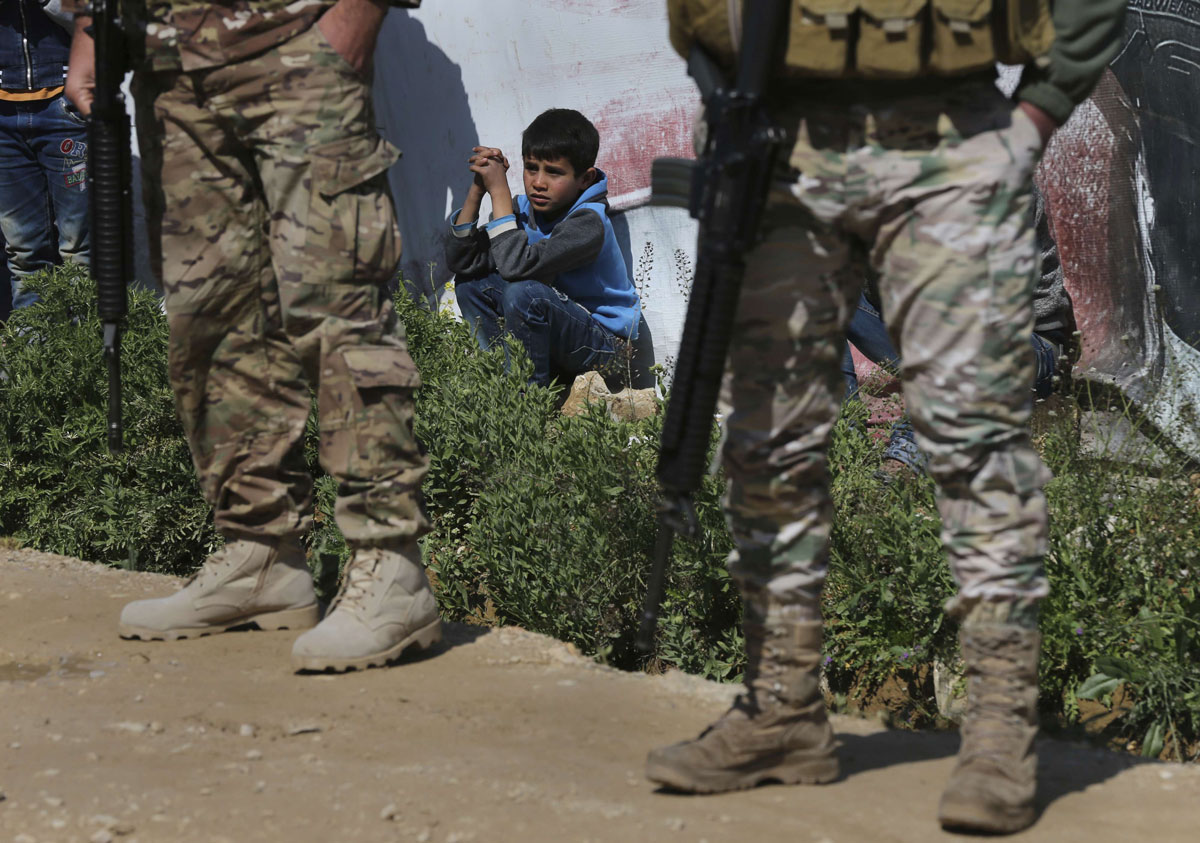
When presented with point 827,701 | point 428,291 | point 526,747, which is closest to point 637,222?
point 428,291

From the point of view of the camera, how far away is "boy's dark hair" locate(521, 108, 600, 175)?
518 centimetres

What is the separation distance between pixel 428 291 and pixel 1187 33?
3.30 m

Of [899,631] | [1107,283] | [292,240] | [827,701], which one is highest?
[292,240]

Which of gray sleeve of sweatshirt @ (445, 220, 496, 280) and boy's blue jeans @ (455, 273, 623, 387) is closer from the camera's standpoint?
boy's blue jeans @ (455, 273, 623, 387)

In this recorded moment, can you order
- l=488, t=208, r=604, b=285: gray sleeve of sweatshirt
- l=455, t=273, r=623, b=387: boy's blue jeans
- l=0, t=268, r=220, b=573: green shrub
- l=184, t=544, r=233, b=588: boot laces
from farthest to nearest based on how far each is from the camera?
l=488, t=208, r=604, b=285: gray sleeve of sweatshirt → l=455, t=273, r=623, b=387: boy's blue jeans → l=0, t=268, r=220, b=573: green shrub → l=184, t=544, r=233, b=588: boot laces

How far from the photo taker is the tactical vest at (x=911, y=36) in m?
2.00

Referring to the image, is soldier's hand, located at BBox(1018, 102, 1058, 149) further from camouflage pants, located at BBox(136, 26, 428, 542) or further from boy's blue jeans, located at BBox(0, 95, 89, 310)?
boy's blue jeans, located at BBox(0, 95, 89, 310)

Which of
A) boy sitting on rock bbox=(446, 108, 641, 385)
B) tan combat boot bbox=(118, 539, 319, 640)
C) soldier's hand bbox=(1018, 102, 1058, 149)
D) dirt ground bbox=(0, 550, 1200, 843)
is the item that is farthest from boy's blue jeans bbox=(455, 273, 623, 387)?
soldier's hand bbox=(1018, 102, 1058, 149)

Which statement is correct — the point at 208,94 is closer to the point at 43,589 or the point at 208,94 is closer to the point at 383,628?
the point at 383,628

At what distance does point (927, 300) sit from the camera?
6.84ft

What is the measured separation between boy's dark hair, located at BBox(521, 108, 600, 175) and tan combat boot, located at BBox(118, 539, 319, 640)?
8.05ft

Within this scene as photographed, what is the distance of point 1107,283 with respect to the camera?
4.73 meters

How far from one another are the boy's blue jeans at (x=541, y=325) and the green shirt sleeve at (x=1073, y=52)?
9.05 feet

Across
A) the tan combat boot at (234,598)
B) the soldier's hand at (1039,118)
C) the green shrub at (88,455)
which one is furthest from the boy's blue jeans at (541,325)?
the soldier's hand at (1039,118)
